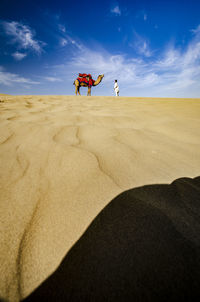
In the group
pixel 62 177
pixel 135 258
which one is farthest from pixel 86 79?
pixel 135 258

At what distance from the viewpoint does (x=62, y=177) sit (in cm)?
73

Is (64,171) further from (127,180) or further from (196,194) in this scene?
(196,194)

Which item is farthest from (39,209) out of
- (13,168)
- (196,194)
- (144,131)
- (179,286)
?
(144,131)

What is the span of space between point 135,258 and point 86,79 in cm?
1217

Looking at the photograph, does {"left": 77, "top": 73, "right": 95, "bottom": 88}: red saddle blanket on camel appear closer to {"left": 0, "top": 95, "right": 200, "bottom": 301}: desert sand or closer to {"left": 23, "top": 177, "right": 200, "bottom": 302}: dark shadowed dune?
{"left": 0, "top": 95, "right": 200, "bottom": 301}: desert sand

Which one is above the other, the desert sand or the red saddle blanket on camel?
the red saddle blanket on camel

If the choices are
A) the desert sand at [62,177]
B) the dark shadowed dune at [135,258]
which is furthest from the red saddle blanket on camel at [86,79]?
the dark shadowed dune at [135,258]

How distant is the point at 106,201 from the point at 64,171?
0.32 meters

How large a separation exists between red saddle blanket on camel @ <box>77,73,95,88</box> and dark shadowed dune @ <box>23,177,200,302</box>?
1182 centimetres

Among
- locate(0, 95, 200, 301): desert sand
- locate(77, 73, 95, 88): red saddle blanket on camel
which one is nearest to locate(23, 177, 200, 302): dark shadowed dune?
locate(0, 95, 200, 301): desert sand

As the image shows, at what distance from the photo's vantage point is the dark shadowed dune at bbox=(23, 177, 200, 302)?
0.35 m

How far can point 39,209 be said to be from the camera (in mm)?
559

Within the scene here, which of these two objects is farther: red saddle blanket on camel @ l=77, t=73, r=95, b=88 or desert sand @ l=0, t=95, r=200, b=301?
red saddle blanket on camel @ l=77, t=73, r=95, b=88

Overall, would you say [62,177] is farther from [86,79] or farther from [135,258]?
[86,79]
